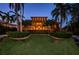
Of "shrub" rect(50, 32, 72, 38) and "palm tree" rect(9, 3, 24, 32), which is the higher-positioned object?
"palm tree" rect(9, 3, 24, 32)

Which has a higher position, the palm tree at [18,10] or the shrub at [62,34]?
the palm tree at [18,10]

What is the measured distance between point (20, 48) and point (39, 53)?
342 millimetres

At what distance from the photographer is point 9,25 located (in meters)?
42.6

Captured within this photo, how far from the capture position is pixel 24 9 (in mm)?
42594

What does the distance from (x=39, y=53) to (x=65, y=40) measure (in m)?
0.51

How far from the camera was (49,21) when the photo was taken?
1677 inches

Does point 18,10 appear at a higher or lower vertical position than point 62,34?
higher

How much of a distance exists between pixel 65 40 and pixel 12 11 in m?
1.05

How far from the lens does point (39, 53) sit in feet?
140

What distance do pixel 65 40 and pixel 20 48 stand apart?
80cm

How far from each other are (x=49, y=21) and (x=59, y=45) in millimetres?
453

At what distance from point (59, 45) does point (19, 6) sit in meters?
0.97

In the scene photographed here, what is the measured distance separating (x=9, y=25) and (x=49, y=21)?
27.6 inches
